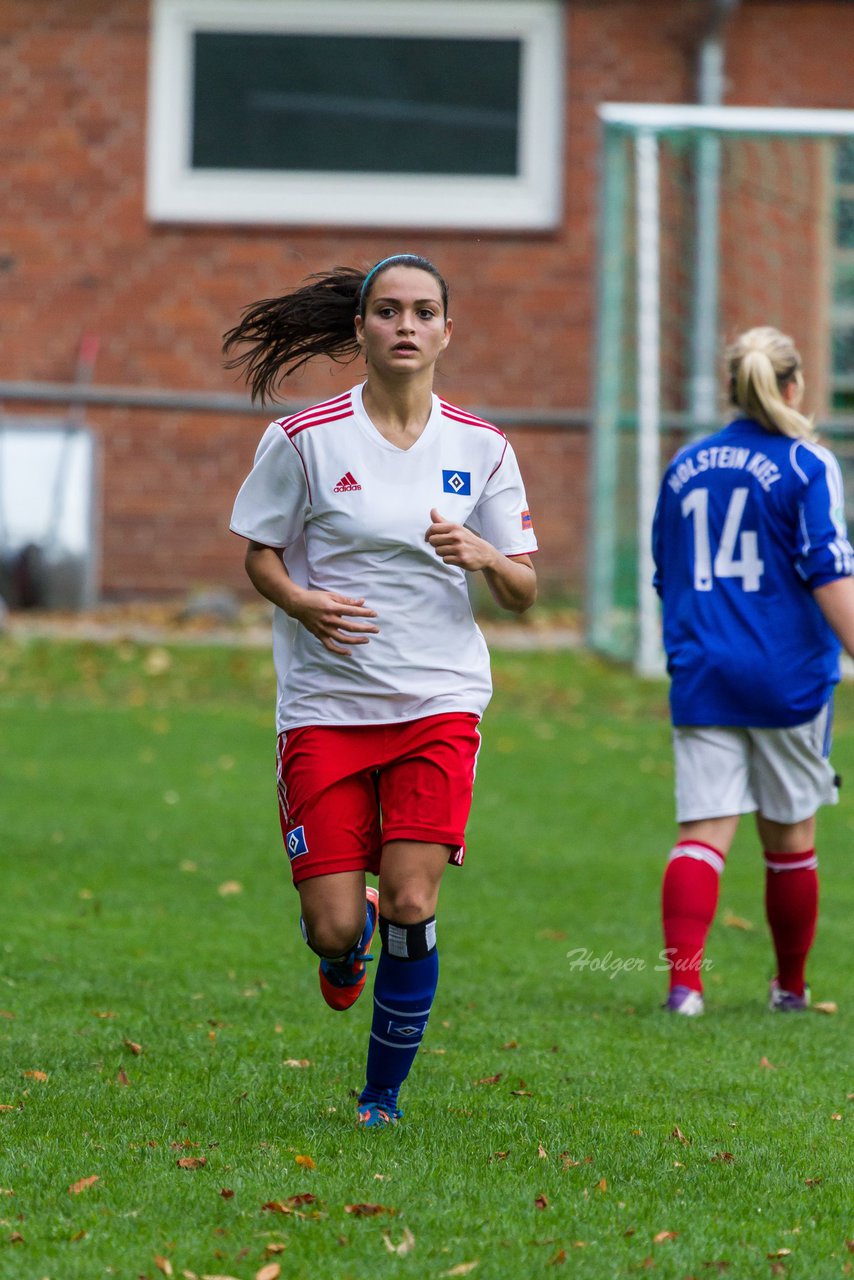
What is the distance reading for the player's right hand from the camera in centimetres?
420

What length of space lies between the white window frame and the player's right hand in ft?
39.6

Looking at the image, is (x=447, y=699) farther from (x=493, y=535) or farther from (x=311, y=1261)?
(x=311, y=1261)

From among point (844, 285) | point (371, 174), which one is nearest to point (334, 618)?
point (371, 174)

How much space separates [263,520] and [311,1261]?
5.51ft

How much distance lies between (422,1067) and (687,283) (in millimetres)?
11781

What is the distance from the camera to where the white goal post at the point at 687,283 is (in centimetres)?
1275

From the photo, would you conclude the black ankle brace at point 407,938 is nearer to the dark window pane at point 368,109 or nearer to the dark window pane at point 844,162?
the dark window pane at point 368,109

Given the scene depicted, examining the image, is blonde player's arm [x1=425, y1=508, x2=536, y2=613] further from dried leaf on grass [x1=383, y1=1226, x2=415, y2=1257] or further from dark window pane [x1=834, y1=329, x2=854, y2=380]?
dark window pane [x1=834, y1=329, x2=854, y2=380]

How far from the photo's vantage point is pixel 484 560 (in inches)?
164

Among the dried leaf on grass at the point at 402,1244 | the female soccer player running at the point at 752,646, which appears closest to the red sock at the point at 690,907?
the female soccer player running at the point at 752,646

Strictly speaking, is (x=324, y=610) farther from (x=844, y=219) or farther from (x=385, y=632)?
(x=844, y=219)

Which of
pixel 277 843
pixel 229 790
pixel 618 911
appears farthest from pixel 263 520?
pixel 229 790

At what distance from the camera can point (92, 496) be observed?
51.3 feet

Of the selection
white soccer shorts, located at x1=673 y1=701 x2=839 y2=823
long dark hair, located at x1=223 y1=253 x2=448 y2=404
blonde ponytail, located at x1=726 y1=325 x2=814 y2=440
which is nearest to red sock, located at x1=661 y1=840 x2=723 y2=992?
white soccer shorts, located at x1=673 y1=701 x2=839 y2=823
